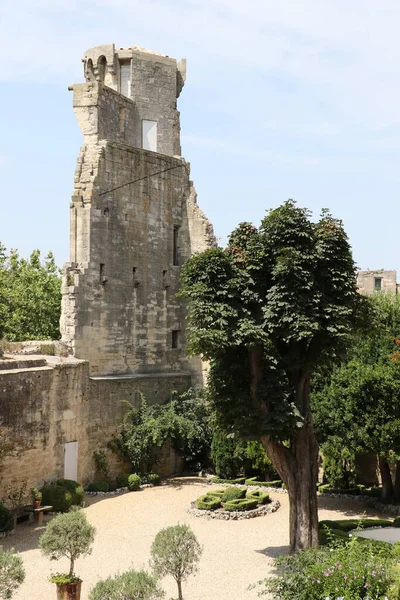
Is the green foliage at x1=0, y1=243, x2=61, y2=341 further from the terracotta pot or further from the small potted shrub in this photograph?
the terracotta pot

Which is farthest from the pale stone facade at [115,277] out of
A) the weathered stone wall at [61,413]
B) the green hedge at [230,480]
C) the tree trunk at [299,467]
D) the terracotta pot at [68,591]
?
the tree trunk at [299,467]

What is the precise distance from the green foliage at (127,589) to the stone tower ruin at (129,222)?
14.3 m

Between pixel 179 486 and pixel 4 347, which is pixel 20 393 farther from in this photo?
pixel 179 486

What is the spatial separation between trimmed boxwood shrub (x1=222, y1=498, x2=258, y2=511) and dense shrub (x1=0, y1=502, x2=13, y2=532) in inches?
234

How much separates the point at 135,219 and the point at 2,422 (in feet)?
32.8

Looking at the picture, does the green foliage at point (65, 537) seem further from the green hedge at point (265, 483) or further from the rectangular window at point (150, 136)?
the rectangular window at point (150, 136)

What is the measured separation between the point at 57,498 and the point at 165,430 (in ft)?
17.4

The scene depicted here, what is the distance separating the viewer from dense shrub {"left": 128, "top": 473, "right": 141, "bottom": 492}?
83.7 ft

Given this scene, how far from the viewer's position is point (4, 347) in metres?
25.2

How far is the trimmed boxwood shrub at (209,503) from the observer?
2258cm

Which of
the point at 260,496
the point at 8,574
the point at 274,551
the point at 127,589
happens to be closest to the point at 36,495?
the point at 260,496

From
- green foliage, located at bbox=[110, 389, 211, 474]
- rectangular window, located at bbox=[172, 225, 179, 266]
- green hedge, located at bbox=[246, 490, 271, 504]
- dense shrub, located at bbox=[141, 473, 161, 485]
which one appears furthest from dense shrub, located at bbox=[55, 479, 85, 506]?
rectangular window, located at bbox=[172, 225, 179, 266]

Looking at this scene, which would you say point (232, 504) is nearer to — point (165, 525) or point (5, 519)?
point (165, 525)

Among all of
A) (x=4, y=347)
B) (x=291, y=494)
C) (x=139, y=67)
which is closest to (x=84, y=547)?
(x=291, y=494)
